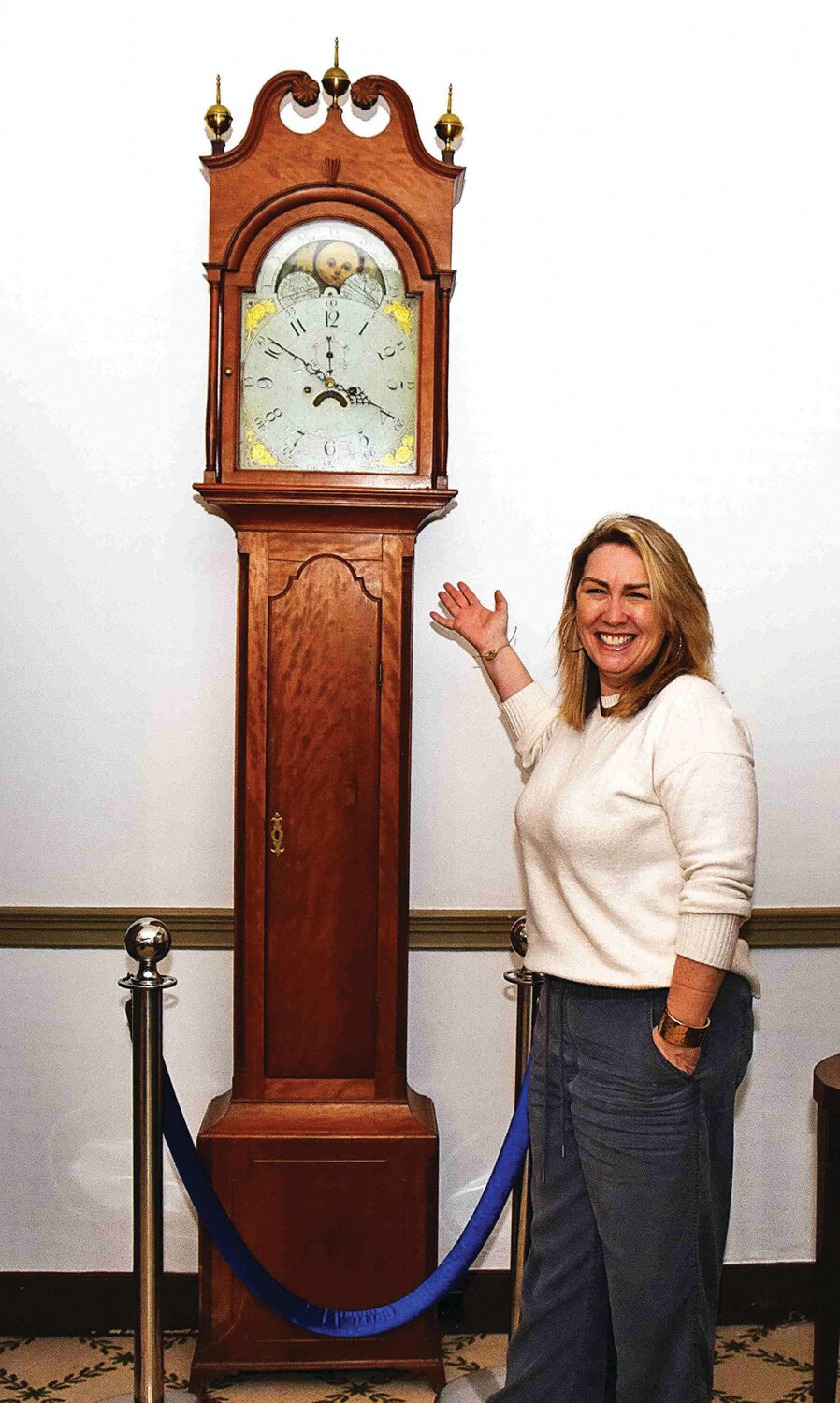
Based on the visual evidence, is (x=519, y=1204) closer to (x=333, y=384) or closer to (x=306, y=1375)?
(x=306, y=1375)

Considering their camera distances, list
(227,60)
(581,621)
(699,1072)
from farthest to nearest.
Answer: (227,60) < (581,621) < (699,1072)

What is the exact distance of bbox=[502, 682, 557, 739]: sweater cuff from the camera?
7.91ft

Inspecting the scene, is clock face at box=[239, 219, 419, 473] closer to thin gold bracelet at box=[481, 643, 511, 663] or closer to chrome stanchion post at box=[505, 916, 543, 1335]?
thin gold bracelet at box=[481, 643, 511, 663]

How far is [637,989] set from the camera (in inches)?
75.9

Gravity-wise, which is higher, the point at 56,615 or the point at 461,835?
the point at 56,615

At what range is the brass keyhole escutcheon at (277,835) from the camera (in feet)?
8.39

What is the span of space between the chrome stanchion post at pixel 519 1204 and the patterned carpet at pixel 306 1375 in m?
0.09

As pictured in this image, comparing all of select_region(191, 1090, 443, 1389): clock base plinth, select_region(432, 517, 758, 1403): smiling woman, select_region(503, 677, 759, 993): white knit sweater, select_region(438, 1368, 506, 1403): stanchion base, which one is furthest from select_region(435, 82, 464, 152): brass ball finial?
select_region(438, 1368, 506, 1403): stanchion base

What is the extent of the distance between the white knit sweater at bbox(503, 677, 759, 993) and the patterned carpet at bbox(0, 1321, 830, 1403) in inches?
41.3

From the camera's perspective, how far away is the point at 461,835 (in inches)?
112

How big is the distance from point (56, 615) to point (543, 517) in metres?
0.99

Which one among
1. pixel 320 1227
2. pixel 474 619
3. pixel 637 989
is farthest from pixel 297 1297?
pixel 474 619

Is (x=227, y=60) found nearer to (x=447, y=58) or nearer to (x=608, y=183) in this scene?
(x=447, y=58)

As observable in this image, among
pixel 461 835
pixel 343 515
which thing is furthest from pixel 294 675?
pixel 461 835
